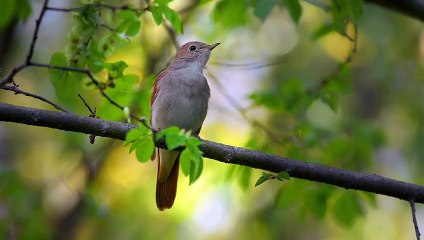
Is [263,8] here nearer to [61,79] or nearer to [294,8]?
[294,8]

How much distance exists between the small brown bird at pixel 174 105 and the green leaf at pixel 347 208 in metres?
1.39

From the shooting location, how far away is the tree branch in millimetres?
3490

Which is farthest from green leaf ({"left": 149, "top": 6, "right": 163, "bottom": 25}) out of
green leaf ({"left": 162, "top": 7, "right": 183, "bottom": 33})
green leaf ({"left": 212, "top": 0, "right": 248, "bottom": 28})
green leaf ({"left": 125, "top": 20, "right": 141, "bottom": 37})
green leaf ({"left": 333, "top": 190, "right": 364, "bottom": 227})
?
green leaf ({"left": 333, "top": 190, "right": 364, "bottom": 227})

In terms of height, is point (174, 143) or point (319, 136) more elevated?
point (174, 143)

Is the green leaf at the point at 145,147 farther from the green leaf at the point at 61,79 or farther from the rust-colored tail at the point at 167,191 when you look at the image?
the rust-colored tail at the point at 167,191

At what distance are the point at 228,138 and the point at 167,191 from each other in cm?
390

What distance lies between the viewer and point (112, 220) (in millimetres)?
8398

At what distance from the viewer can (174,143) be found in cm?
325

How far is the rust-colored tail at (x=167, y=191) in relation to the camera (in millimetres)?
5715

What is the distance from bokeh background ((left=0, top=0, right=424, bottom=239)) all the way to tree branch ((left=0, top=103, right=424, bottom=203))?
4.71 feet

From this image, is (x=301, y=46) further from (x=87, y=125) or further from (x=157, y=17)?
(x=87, y=125)

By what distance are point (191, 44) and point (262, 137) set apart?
4.13 ft

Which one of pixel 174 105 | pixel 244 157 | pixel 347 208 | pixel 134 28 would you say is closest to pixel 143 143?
pixel 244 157

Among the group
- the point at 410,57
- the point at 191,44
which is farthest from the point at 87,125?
the point at 410,57
